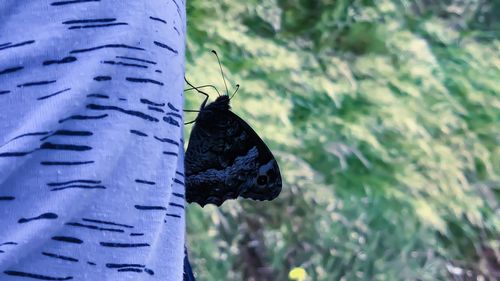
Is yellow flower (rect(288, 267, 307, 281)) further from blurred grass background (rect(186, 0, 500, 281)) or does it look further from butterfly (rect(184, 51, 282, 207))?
butterfly (rect(184, 51, 282, 207))

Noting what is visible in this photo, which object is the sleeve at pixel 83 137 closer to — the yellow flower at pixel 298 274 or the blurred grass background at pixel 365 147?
the blurred grass background at pixel 365 147

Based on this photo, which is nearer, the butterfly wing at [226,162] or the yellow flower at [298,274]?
the butterfly wing at [226,162]

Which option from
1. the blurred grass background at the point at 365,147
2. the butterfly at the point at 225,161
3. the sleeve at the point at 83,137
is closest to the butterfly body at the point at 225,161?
the butterfly at the point at 225,161

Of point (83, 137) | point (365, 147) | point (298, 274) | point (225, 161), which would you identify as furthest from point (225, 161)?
point (298, 274)

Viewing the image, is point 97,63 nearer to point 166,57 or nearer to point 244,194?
point 166,57

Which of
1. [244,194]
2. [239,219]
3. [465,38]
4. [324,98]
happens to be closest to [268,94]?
[324,98]

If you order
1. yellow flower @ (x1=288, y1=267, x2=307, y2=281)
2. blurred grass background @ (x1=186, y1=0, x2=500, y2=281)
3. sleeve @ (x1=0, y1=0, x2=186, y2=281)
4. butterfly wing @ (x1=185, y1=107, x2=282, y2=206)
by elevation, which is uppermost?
sleeve @ (x1=0, y1=0, x2=186, y2=281)

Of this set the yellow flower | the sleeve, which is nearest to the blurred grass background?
the yellow flower
